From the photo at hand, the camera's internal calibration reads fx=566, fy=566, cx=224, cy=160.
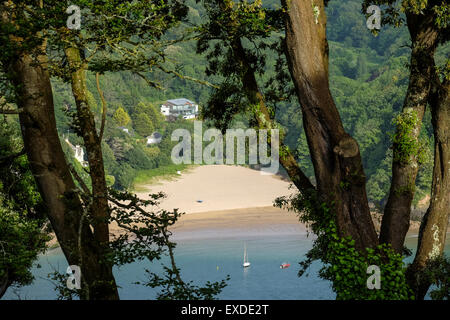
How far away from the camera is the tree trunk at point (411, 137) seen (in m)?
8.22

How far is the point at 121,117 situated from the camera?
272 ft

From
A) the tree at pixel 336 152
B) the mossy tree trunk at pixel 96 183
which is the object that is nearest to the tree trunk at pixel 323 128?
the tree at pixel 336 152

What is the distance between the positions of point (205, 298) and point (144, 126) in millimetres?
79210

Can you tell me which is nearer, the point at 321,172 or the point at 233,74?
the point at 321,172

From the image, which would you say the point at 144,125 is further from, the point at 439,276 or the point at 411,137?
the point at 439,276

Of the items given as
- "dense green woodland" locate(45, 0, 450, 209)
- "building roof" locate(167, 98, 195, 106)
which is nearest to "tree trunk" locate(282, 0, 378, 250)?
"dense green woodland" locate(45, 0, 450, 209)

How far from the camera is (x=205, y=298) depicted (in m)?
6.64

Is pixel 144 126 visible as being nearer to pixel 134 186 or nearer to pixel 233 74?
pixel 134 186

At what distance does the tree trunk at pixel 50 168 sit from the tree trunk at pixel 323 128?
305 centimetres

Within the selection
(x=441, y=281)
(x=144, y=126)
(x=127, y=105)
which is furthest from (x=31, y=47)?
(x=127, y=105)

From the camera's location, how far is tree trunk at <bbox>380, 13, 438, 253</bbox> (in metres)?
8.22

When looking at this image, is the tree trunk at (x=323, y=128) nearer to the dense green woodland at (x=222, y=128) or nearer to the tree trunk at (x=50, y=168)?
the dense green woodland at (x=222, y=128)

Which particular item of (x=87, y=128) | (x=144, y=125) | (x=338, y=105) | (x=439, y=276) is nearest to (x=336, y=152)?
(x=439, y=276)

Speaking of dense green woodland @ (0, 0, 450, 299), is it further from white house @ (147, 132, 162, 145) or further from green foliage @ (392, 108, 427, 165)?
white house @ (147, 132, 162, 145)
